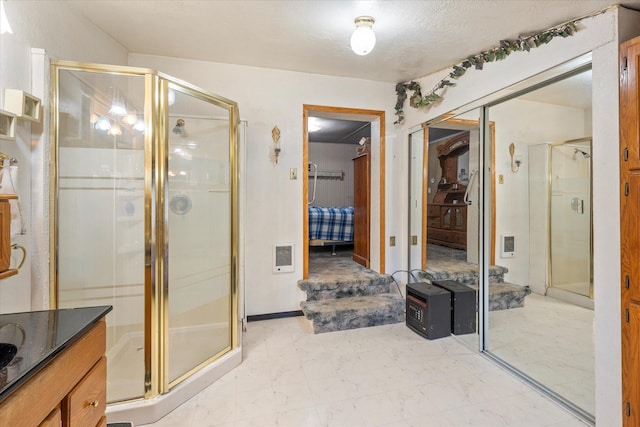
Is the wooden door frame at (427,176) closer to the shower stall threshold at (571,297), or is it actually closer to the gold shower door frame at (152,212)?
the shower stall threshold at (571,297)

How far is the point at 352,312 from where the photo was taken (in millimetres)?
2869

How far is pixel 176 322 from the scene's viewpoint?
2.06 meters

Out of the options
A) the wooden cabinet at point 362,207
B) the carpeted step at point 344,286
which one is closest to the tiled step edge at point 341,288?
the carpeted step at point 344,286

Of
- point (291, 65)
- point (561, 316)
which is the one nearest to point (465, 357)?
point (561, 316)

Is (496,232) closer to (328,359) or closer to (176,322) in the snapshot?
(328,359)

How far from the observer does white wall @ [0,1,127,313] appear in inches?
56.4

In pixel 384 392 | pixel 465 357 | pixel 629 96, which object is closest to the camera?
pixel 629 96

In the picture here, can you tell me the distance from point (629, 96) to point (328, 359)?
2.47 m

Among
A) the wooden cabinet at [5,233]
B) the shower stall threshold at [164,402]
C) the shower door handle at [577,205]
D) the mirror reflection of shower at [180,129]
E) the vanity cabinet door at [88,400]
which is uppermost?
the mirror reflection of shower at [180,129]

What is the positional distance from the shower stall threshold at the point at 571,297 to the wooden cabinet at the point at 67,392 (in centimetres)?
259

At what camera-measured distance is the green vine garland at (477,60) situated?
1.86 meters

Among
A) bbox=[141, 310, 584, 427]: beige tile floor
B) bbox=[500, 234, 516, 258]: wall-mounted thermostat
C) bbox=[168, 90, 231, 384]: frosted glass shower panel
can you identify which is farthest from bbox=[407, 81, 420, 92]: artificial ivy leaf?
bbox=[141, 310, 584, 427]: beige tile floor

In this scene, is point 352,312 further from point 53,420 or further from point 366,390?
point 53,420

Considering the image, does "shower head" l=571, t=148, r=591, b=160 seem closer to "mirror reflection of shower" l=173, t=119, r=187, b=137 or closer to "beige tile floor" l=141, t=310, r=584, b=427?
"beige tile floor" l=141, t=310, r=584, b=427
